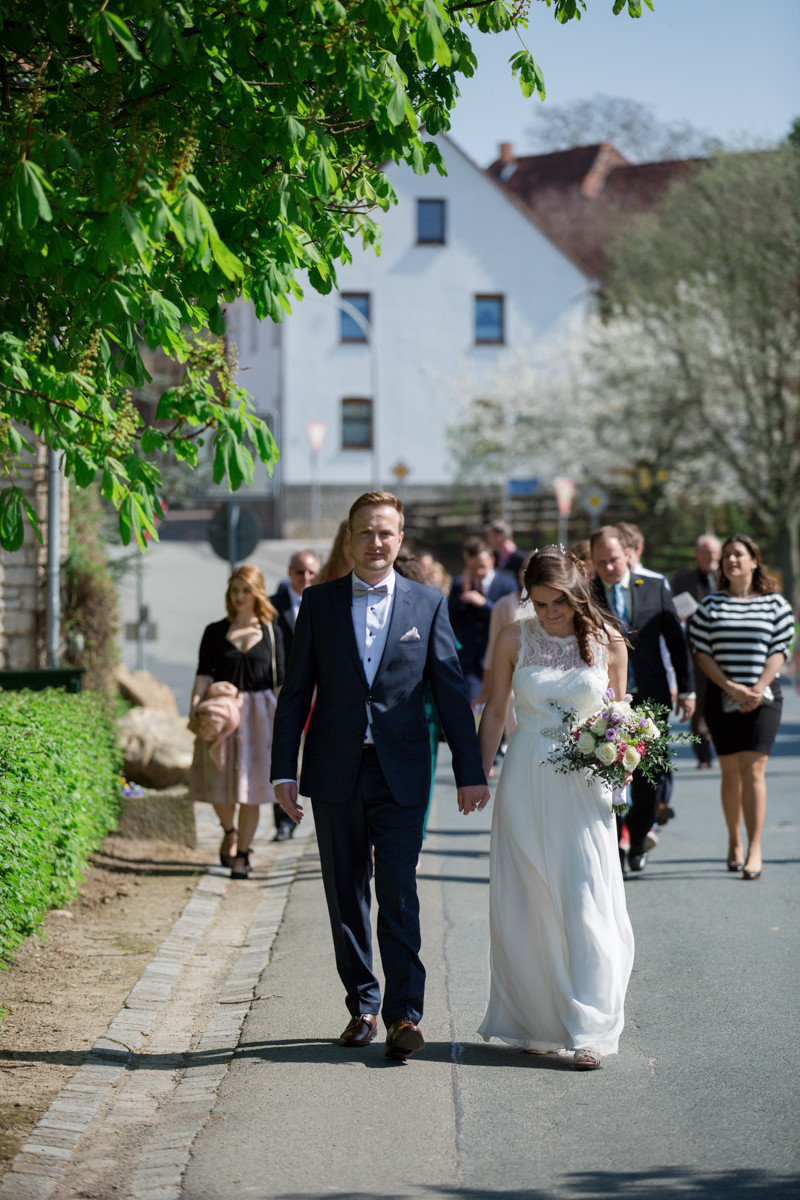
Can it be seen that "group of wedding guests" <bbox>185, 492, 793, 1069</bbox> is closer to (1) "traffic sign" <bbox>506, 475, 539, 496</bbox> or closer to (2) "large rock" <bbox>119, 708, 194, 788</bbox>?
(2) "large rock" <bbox>119, 708, 194, 788</bbox>

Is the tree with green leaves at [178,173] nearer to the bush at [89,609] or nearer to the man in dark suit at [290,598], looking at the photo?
the man in dark suit at [290,598]

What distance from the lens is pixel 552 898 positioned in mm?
5531

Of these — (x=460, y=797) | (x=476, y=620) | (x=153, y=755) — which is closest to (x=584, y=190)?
(x=476, y=620)

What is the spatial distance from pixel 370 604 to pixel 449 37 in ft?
7.47

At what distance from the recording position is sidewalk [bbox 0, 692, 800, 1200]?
430cm

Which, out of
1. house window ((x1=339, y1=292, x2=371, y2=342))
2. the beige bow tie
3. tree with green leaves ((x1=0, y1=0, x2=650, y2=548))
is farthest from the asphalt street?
house window ((x1=339, y1=292, x2=371, y2=342))

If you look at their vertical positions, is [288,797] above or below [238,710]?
above

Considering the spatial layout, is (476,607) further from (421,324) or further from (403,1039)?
(421,324)

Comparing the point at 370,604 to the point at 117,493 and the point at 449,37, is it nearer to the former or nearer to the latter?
the point at 117,493

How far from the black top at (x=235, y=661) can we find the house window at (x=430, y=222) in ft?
131

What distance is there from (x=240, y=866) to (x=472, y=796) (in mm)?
4127

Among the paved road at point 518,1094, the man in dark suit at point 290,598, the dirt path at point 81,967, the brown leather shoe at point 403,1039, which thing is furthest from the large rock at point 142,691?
the brown leather shoe at point 403,1039

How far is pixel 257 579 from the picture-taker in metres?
9.59

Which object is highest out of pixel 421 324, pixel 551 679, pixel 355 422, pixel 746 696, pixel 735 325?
pixel 421 324
